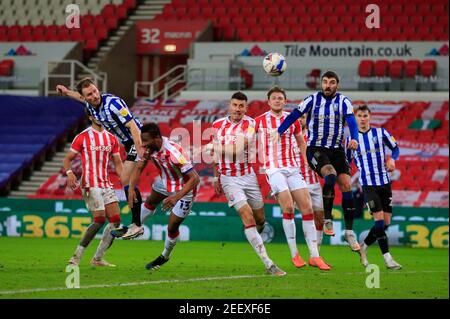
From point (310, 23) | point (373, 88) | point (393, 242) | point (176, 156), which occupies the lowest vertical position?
point (393, 242)

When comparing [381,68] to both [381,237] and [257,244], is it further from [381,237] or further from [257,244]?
[257,244]

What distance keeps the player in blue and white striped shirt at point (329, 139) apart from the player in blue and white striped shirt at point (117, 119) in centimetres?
180

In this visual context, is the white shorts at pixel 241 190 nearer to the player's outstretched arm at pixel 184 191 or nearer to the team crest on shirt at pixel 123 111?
the player's outstretched arm at pixel 184 191

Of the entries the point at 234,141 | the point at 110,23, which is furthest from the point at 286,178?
the point at 110,23

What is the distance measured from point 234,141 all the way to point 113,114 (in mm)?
1690

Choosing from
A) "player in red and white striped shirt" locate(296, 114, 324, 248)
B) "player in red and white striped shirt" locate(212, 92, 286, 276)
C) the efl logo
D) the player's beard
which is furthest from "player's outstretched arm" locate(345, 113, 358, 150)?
the efl logo

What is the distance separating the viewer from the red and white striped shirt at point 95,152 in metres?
13.0

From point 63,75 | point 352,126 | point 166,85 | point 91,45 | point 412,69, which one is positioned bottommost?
point 352,126

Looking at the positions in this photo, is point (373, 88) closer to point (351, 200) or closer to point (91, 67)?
point (91, 67)

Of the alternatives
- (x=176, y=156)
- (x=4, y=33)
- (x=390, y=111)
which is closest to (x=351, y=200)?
(x=176, y=156)

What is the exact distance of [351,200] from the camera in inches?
511

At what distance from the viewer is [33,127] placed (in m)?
27.6

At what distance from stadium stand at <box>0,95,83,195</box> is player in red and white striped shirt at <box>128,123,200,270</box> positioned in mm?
14404

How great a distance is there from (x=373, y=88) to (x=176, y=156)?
15.1m
